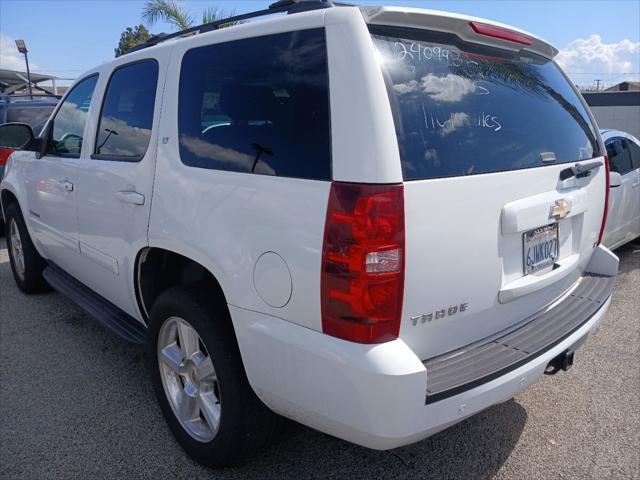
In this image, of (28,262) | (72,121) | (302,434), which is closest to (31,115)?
(28,262)

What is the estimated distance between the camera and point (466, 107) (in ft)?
6.88

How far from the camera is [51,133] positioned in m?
4.11

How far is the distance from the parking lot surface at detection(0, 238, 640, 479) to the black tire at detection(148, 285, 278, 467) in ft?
0.71

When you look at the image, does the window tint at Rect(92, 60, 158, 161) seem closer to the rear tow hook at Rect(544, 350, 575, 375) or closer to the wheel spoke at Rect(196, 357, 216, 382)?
the wheel spoke at Rect(196, 357, 216, 382)

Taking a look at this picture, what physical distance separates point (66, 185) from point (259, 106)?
2.06 metres

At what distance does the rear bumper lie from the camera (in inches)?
68.4

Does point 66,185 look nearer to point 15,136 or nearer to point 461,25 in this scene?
point 15,136

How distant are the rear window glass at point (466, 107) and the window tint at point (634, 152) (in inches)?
153

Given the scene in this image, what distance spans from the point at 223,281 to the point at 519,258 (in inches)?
50.0

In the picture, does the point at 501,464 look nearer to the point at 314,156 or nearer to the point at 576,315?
the point at 576,315

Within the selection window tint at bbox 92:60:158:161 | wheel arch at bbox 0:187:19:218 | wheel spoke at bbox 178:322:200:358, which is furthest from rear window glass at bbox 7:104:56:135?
wheel spoke at bbox 178:322:200:358

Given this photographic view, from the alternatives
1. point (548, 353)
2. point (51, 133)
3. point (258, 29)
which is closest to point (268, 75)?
point (258, 29)

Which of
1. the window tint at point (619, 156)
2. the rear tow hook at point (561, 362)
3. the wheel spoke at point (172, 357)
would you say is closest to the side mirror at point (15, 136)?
the wheel spoke at point (172, 357)

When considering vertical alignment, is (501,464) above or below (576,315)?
below
